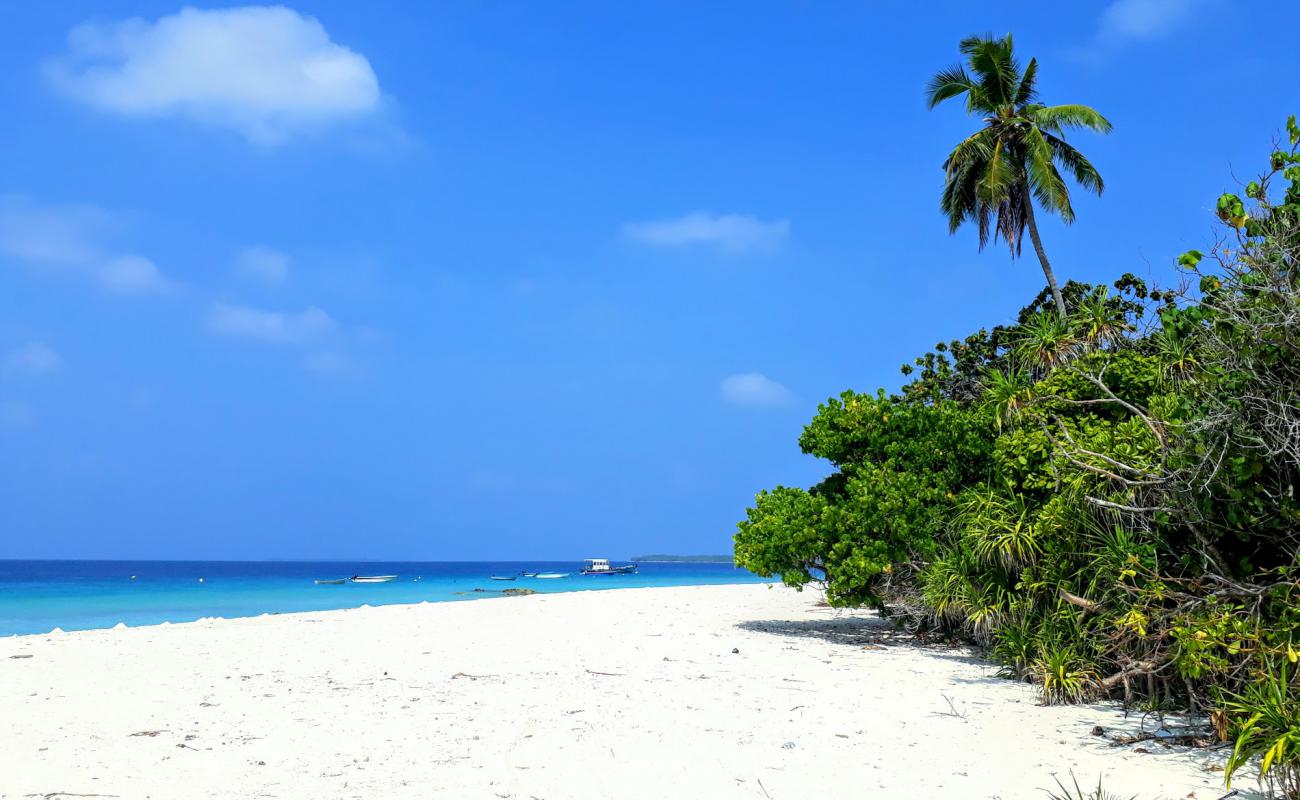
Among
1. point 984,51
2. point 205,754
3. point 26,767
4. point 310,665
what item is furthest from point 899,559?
point 984,51

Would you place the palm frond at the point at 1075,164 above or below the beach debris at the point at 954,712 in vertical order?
above

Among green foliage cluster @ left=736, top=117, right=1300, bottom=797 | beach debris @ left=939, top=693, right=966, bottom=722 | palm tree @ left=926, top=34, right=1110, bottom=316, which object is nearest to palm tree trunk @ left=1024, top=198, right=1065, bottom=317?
palm tree @ left=926, top=34, right=1110, bottom=316

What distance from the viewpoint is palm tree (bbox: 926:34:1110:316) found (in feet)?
81.2

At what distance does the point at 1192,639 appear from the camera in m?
7.72

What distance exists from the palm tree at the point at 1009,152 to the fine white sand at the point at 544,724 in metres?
14.6

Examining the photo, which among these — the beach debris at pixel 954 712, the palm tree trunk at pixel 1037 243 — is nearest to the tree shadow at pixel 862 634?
the beach debris at pixel 954 712

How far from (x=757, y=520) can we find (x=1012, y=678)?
567cm

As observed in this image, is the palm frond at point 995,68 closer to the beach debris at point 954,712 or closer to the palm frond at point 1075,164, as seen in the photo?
the palm frond at point 1075,164

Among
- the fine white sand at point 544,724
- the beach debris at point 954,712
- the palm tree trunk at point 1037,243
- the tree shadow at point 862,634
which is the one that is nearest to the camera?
the fine white sand at point 544,724

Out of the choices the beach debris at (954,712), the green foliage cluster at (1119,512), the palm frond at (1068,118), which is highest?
the palm frond at (1068,118)

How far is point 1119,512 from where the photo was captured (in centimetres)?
899

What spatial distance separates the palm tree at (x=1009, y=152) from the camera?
24.8m

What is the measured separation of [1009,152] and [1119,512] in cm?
1905

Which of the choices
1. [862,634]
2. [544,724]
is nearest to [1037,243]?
[862,634]
